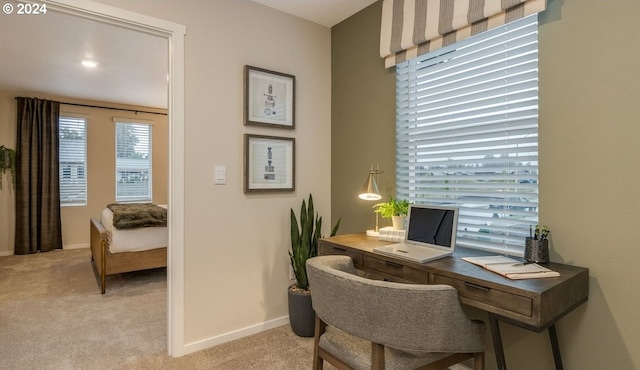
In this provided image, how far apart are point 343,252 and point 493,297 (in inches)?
34.9

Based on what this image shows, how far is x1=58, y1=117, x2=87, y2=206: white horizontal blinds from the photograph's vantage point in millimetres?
5270

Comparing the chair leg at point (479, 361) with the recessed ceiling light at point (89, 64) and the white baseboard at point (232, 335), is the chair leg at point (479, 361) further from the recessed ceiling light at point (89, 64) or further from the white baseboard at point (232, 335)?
the recessed ceiling light at point (89, 64)

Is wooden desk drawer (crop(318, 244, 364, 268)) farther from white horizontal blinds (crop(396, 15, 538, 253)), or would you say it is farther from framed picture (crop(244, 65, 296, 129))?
framed picture (crop(244, 65, 296, 129))

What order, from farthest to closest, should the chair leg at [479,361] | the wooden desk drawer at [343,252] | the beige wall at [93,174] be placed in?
the beige wall at [93,174] < the wooden desk drawer at [343,252] < the chair leg at [479,361]

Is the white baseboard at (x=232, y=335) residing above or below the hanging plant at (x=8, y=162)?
below

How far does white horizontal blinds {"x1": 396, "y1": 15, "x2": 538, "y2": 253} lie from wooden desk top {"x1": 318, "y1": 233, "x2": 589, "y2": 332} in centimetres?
27

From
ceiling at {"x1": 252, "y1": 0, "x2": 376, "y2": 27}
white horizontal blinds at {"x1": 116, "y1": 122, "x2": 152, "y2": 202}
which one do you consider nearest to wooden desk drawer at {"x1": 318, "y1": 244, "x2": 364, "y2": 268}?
ceiling at {"x1": 252, "y1": 0, "x2": 376, "y2": 27}

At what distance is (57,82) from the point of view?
442cm

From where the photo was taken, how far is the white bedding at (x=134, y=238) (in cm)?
339

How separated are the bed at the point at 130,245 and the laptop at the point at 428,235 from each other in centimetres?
273

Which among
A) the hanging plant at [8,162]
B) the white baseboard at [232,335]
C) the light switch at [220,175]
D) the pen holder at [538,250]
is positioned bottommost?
the white baseboard at [232,335]

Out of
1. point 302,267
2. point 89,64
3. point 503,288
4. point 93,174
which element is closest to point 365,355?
point 503,288

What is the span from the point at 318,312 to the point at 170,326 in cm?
123

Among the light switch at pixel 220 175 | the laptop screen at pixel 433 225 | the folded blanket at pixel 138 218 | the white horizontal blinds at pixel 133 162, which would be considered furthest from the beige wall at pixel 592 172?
the white horizontal blinds at pixel 133 162
